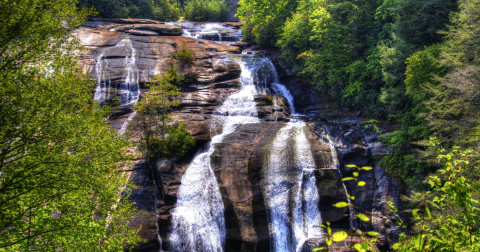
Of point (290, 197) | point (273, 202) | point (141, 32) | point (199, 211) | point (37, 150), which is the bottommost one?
point (199, 211)

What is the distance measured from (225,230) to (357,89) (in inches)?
477

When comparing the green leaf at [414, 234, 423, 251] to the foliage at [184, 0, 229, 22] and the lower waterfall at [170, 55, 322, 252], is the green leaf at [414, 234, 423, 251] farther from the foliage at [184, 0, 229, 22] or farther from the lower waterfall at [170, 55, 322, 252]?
the foliage at [184, 0, 229, 22]

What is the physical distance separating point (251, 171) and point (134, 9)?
1136 inches

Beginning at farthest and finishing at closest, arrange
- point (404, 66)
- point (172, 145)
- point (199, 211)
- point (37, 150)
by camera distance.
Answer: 1. point (404, 66)
2. point (172, 145)
3. point (199, 211)
4. point (37, 150)

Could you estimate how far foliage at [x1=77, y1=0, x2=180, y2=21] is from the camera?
27.0 m

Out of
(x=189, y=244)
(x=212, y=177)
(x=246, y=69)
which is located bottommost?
(x=189, y=244)

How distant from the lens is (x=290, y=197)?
1148 cm

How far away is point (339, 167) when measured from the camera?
12500 millimetres

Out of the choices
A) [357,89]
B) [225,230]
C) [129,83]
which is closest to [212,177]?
[225,230]

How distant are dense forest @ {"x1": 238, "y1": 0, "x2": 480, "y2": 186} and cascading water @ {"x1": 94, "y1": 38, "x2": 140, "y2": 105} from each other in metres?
12.3

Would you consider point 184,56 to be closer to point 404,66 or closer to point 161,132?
point 161,132

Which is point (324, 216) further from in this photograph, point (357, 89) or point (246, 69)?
point (246, 69)

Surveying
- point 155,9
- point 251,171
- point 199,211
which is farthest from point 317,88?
point 155,9

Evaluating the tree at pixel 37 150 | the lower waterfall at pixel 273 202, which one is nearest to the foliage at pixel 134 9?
the lower waterfall at pixel 273 202
